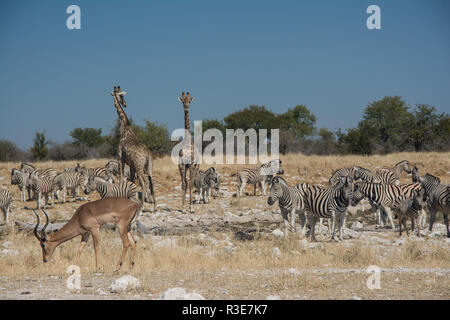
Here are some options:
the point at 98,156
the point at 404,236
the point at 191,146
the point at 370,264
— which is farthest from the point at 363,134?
the point at 370,264

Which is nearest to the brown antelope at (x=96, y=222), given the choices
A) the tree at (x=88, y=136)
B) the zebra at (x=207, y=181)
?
the zebra at (x=207, y=181)

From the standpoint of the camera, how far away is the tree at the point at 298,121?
207 ft

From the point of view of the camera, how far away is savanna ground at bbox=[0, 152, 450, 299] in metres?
6.79

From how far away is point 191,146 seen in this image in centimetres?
1702

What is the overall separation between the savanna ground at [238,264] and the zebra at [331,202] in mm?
549

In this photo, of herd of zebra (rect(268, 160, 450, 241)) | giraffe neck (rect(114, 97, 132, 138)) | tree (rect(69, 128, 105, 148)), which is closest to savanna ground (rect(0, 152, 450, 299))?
herd of zebra (rect(268, 160, 450, 241))

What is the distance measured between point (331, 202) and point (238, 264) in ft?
12.4

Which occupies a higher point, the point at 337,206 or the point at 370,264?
the point at 337,206

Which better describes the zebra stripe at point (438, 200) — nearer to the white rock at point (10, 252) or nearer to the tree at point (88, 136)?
the white rock at point (10, 252)

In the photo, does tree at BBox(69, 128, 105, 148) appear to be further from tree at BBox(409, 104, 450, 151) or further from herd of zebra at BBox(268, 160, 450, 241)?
herd of zebra at BBox(268, 160, 450, 241)

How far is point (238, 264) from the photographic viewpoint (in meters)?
8.92

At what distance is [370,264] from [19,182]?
15.2 metres

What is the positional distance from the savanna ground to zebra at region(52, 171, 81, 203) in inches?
151
